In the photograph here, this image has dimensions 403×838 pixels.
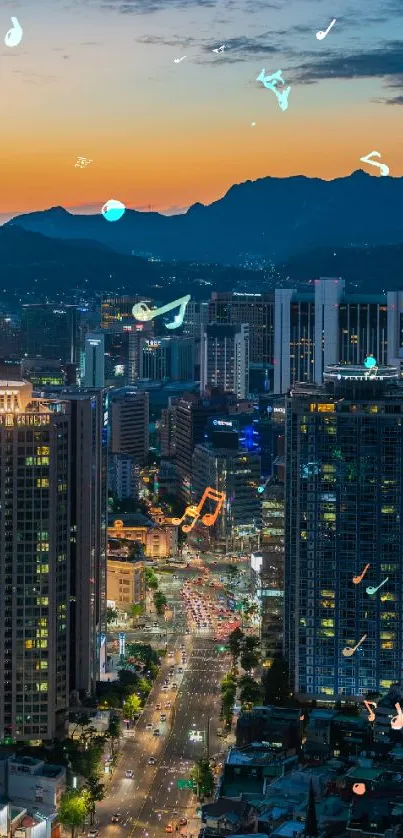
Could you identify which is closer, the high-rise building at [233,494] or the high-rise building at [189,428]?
the high-rise building at [233,494]

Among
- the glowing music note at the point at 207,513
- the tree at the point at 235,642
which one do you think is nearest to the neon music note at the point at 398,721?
the tree at the point at 235,642

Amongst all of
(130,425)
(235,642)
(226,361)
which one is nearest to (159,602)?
(235,642)

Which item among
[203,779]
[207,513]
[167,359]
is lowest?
[203,779]

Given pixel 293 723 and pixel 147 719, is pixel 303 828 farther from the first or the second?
pixel 147 719

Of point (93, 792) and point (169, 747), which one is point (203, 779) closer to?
point (93, 792)

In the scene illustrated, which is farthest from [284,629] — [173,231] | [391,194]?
[173,231]

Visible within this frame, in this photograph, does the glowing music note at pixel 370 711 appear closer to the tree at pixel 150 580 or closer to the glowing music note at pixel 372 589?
the glowing music note at pixel 372 589

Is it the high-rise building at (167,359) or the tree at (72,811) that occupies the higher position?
the high-rise building at (167,359)
